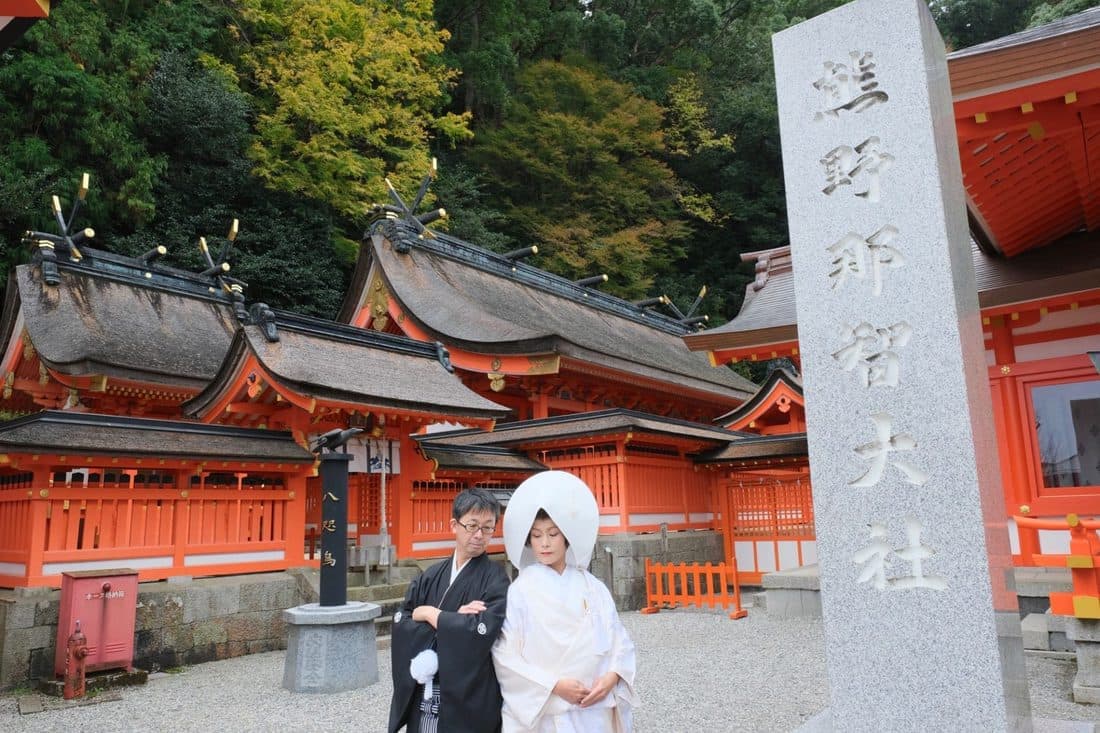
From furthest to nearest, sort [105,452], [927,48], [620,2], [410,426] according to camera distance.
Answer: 1. [620,2]
2. [410,426]
3. [105,452]
4. [927,48]

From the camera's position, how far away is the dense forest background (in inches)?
701

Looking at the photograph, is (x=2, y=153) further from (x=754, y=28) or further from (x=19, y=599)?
(x=754, y=28)

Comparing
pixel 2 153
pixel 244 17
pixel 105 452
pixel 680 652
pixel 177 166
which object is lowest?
pixel 680 652

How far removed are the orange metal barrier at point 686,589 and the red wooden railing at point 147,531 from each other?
451cm

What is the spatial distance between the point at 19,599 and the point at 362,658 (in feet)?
10.1

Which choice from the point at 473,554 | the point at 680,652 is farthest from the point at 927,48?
the point at 680,652

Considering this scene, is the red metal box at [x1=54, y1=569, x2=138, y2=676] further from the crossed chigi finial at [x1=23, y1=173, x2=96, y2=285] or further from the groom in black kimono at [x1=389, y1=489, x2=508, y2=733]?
the crossed chigi finial at [x1=23, y1=173, x2=96, y2=285]

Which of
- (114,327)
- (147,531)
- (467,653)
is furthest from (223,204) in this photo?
(467,653)

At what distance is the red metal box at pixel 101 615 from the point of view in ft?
21.3

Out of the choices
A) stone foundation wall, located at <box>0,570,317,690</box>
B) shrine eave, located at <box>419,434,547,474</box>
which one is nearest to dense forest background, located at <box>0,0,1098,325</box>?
shrine eave, located at <box>419,434,547,474</box>

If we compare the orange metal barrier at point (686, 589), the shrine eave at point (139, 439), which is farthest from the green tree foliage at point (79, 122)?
the orange metal barrier at point (686, 589)

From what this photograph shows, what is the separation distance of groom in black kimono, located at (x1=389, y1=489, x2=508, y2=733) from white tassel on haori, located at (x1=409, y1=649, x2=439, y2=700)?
0.03 m

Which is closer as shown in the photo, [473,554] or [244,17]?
[473,554]

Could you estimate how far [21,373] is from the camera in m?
13.9
